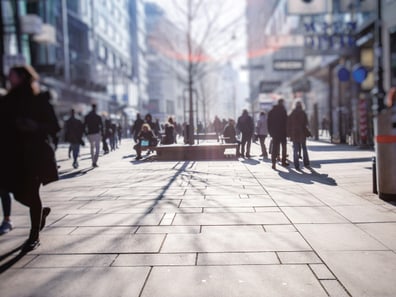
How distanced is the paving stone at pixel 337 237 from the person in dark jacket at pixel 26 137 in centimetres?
273

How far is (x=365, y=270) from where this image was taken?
3572mm

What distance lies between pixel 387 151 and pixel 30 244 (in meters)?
4.93

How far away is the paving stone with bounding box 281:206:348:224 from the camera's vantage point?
17.7 ft

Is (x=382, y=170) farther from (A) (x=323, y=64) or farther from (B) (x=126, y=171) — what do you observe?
(A) (x=323, y=64)

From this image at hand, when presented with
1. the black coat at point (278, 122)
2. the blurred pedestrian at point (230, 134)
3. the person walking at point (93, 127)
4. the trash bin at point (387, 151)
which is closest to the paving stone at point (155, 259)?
the trash bin at point (387, 151)

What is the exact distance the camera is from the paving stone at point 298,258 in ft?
12.6

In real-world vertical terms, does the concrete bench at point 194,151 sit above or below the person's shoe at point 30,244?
above

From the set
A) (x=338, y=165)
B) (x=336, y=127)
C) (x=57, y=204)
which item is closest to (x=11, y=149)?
(x=57, y=204)

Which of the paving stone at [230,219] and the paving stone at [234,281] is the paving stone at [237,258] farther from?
the paving stone at [230,219]

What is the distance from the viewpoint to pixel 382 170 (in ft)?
21.4

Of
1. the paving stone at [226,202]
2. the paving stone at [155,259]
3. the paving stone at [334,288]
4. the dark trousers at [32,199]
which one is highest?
the dark trousers at [32,199]

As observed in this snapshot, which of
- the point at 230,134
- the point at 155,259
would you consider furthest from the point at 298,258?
the point at 230,134

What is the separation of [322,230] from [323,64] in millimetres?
28440

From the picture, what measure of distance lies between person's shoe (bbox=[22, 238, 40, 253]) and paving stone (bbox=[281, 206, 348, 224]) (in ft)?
9.53
